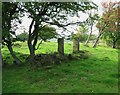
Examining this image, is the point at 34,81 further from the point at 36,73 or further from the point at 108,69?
the point at 108,69

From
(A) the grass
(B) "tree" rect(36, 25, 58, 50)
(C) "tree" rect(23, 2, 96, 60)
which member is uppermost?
(C) "tree" rect(23, 2, 96, 60)

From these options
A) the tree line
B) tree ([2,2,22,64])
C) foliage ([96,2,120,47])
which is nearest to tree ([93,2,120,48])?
foliage ([96,2,120,47])

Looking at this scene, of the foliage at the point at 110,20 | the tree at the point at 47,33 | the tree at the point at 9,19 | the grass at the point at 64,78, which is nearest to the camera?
the grass at the point at 64,78

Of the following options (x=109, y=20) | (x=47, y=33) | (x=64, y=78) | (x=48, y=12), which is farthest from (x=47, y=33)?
(x=109, y=20)

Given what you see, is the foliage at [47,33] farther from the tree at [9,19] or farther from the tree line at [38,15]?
the tree at [9,19]

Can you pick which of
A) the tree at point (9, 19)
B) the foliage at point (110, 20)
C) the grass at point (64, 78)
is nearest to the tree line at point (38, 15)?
the tree at point (9, 19)

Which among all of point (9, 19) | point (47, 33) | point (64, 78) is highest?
point (9, 19)

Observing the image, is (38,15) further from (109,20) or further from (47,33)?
(109,20)

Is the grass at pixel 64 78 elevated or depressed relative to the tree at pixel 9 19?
depressed

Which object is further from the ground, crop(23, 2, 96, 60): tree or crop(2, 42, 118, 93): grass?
crop(23, 2, 96, 60): tree

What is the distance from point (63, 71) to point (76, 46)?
9696 mm

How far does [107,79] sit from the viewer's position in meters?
15.3

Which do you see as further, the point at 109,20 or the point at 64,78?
the point at 109,20

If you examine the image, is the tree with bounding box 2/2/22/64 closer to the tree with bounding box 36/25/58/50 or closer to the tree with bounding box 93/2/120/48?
the tree with bounding box 36/25/58/50
